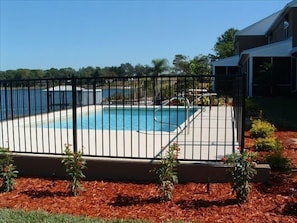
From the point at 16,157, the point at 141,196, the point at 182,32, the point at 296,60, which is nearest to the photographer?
the point at 141,196

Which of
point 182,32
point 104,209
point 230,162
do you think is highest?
point 182,32

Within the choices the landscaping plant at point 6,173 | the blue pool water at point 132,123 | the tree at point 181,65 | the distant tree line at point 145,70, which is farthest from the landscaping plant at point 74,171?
the tree at point 181,65

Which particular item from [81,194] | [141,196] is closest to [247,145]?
[141,196]

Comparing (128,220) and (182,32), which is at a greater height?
(182,32)

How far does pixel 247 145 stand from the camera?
318 inches

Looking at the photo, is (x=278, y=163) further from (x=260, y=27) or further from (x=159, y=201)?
(x=260, y=27)

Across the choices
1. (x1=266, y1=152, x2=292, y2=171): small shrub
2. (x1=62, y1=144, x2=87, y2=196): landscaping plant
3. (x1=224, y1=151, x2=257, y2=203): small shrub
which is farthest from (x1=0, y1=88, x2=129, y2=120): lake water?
(x1=266, y1=152, x2=292, y2=171): small shrub

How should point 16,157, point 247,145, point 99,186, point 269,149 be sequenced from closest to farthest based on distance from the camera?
point 99,186 → point 16,157 → point 269,149 → point 247,145

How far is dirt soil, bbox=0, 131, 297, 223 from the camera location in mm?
4441

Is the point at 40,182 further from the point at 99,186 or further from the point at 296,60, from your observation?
the point at 296,60

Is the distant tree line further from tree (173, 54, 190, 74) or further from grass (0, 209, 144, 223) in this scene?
grass (0, 209, 144, 223)

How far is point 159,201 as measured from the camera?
4.96 m

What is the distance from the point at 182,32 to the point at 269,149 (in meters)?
29.6

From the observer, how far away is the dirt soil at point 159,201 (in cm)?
444
